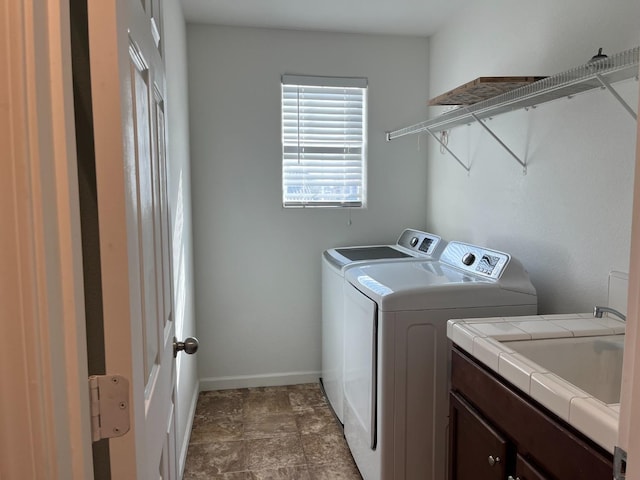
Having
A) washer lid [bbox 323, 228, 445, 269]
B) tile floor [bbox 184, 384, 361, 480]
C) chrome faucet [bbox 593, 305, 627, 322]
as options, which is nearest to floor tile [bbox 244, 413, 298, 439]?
tile floor [bbox 184, 384, 361, 480]

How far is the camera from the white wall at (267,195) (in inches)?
122

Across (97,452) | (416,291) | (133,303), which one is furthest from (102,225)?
(416,291)

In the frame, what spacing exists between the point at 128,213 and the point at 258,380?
2.81 metres

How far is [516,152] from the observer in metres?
2.27

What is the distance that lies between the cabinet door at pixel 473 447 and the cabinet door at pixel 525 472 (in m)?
0.05

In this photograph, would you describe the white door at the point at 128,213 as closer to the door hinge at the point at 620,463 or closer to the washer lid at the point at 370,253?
the door hinge at the point at 620,463

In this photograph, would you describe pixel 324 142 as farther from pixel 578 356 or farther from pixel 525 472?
pixel 525 472

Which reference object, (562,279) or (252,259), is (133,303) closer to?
(562,279)

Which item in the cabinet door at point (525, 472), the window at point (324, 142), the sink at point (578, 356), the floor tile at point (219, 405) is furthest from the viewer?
the window at point (324, 142)

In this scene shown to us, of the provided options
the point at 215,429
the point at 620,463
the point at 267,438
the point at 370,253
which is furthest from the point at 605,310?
the point at 215,429

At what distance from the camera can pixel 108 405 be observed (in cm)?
72

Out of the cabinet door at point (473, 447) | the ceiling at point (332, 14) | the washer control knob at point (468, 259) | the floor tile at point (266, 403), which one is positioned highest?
the ceiling at point (332, 14)

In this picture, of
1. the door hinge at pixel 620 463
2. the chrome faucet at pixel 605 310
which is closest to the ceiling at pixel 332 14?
the chrome faucet at pixel 605 310

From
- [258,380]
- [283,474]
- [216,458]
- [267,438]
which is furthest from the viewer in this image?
[258,380]
